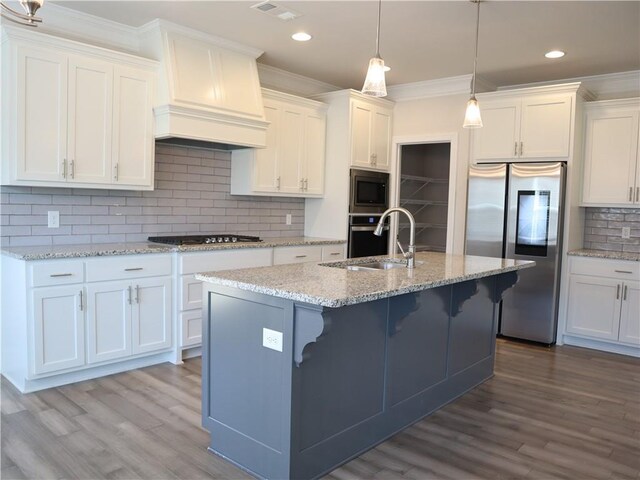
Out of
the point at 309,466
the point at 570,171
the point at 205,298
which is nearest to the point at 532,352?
the point at 570,171

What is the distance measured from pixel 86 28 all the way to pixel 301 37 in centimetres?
163

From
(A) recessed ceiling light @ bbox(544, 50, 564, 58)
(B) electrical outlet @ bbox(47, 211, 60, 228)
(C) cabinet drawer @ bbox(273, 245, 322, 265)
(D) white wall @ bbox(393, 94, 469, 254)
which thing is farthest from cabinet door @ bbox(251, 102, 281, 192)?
(A) recessed ceiling light @ bbox(544, 50, 564, 58)

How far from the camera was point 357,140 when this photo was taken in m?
5.39

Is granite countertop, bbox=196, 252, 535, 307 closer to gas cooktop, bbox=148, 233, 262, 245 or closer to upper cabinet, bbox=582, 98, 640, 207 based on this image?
gas cooktop, bbox=148, 233, 262, 245

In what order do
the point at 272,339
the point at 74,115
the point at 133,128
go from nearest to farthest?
the point at 272,339 < the point at 74,115 < the point at 133,128

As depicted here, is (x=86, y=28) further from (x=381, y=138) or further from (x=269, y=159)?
(x=381, y=138)

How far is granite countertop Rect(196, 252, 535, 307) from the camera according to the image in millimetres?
2119

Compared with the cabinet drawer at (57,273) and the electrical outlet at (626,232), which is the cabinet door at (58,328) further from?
the electrical outlet at (626,232)

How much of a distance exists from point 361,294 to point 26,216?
2747 mm

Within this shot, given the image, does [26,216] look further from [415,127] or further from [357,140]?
[415,127]

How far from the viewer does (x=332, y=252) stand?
5262 mm

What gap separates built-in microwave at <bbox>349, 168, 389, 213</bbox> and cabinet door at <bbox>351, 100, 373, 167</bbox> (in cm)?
12

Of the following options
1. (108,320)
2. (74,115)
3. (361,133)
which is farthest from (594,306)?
(74,115)

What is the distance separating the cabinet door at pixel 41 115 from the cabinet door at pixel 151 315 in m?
0.96
